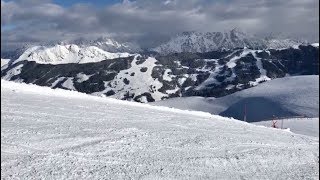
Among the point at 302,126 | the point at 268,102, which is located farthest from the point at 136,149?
the point at 268,102

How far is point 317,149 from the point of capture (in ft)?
84.4

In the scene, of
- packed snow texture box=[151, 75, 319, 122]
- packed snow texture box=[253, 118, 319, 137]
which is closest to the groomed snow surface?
packed snow texture box=[253, 118, 319, 137]

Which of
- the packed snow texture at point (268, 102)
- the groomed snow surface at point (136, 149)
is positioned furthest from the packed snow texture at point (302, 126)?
the packed snow texture at point (268, 102)

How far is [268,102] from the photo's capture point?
14200 centimetres

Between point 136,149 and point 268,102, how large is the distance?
4950 inches

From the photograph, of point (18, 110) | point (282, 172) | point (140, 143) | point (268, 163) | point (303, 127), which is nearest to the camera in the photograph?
point (282, 172)

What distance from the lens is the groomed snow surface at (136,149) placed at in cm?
1784

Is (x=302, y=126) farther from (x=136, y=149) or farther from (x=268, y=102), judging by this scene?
(x=268, y=102)

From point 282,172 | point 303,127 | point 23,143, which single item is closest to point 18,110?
point 23,143

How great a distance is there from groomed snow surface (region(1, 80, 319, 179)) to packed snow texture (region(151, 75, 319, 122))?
293 ft

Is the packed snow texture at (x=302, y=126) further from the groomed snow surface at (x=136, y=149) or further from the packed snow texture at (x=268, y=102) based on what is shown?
the packed snow texture at (x=268, y=102)

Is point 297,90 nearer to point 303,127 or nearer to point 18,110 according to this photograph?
point 303,127

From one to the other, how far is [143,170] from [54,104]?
20049 millimetres

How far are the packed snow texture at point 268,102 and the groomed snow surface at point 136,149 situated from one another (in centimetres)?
8931
